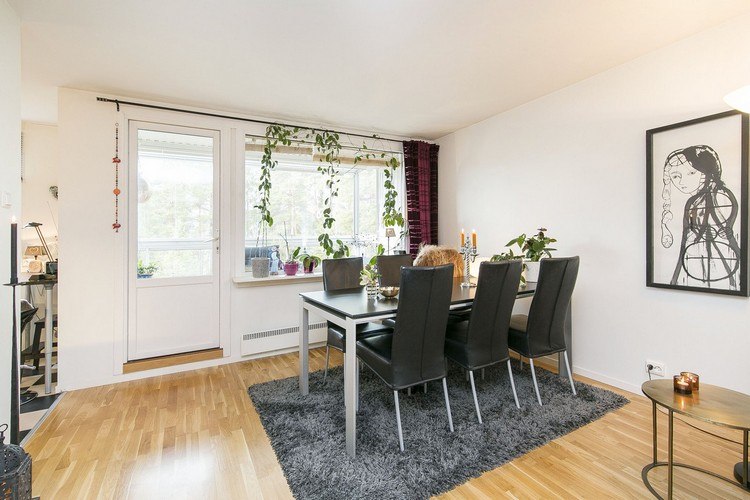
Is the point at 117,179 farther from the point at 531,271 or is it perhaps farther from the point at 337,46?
the point at 531,271

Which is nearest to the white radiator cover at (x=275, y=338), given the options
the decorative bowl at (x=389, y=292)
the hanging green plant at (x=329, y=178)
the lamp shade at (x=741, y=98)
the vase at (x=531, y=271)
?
the hanging green plant at (x=329, y=178)

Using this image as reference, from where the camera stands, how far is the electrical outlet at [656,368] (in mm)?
2418

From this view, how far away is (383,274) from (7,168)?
2.58m

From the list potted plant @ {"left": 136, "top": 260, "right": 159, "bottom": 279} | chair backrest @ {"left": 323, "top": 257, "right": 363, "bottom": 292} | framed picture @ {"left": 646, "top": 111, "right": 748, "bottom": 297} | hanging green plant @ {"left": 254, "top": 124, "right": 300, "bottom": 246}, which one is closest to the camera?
framed picture @ {"left": 646, "top": 111, "right": 748, "bottom": 297}

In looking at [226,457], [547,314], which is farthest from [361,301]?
[547,314]

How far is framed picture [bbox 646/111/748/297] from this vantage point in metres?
2.06

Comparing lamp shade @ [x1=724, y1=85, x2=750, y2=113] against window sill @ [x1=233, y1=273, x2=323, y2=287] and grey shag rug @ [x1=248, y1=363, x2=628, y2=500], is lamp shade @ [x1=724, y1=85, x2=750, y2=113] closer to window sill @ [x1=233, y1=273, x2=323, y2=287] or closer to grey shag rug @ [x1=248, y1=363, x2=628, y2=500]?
grey shag rug @ [x1=248, y1=363, x2=628, y2=500]

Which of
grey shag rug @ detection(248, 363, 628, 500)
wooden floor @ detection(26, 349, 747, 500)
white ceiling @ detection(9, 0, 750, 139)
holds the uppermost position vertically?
white ceiling @ detection(9, 0, 750, 139)

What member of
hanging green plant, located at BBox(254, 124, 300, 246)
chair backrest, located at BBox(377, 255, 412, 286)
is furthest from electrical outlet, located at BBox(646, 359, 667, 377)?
hanging green plant, located at BBox(254, 124, 300, 246)

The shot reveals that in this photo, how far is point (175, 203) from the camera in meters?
3.22

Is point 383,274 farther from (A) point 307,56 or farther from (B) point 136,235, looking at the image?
(B) point 136,235

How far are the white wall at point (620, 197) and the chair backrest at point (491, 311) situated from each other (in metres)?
1.01

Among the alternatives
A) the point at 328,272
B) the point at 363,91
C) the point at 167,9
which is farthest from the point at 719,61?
the point at 167,9

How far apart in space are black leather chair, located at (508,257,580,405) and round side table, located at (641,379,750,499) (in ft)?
2.44
